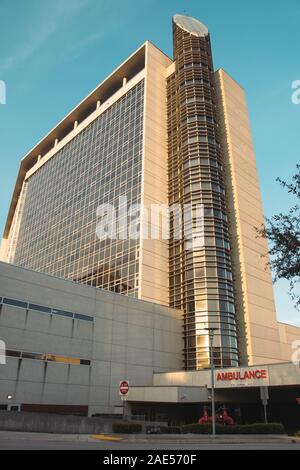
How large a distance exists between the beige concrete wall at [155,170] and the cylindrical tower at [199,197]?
1160 mm

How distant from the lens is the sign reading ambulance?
35562mm

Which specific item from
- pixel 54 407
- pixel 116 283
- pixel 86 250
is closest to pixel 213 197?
pixel 116 283

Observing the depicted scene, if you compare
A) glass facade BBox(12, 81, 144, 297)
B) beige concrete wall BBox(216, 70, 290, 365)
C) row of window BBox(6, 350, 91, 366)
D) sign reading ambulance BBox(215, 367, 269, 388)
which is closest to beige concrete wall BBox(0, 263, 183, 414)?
row of window BBox(6, 350, 91, 366)

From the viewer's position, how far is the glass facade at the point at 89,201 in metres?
57.2

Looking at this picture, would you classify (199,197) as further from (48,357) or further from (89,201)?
(48,357)

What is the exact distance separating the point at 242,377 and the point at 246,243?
76.7 feet

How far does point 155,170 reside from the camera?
6012cm

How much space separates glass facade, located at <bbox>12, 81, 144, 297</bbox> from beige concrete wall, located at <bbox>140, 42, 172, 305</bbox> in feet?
3.97

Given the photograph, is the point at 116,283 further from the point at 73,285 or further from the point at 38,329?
the point at 38,329

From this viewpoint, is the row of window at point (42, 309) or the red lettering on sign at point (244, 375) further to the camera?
the row of window at point (42, 309)

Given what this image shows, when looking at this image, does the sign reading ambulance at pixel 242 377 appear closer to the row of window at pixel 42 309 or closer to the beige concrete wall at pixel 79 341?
the beige concrete wall at pixel 79 341

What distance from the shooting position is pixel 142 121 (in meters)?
63.8

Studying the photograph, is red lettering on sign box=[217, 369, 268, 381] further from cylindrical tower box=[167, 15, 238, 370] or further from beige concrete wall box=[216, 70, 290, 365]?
beige concrete wall box=[216, 70, 290, 365]

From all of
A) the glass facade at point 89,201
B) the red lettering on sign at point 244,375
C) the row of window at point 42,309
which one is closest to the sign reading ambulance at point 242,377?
the red lettering on sign at point 244,375
